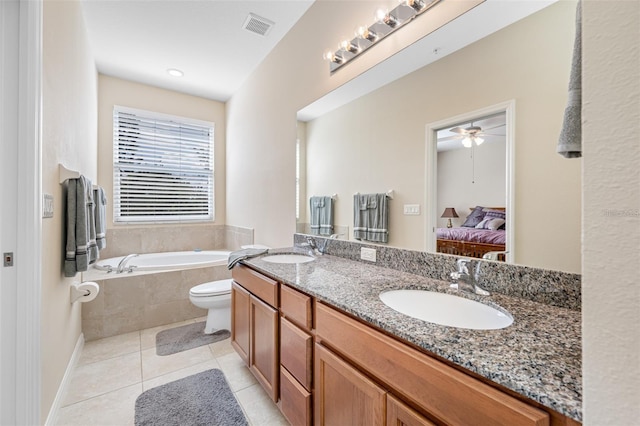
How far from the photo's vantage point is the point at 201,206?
399 centimetres

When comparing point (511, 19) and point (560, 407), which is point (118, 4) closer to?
point (511, 19)

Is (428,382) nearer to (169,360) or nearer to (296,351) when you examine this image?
(296,351)

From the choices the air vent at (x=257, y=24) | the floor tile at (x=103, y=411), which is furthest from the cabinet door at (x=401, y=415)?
the air vent at (x=257, y=24)

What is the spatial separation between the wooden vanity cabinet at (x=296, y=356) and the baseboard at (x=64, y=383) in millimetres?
1187

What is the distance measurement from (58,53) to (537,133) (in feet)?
8.08

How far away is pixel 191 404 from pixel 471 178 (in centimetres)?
189

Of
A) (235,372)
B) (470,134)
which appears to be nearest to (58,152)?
(235,372)

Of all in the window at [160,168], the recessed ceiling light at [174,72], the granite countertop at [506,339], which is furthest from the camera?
the window at [160,168]

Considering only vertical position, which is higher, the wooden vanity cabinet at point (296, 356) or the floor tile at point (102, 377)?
the wooden vanity cabinet at point (296, 356)

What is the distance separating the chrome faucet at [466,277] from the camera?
3.55 ft

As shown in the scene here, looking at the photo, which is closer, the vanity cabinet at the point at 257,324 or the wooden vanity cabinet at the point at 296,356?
the wooden vanity cabinet at the point at 296,356

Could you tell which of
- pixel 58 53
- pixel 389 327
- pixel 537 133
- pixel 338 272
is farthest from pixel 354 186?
pixel 58 53

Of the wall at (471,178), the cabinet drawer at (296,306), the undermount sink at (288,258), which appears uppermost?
the wall at (471,178)

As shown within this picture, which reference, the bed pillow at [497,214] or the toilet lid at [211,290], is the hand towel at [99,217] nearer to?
the toilet lid at [211,290]
